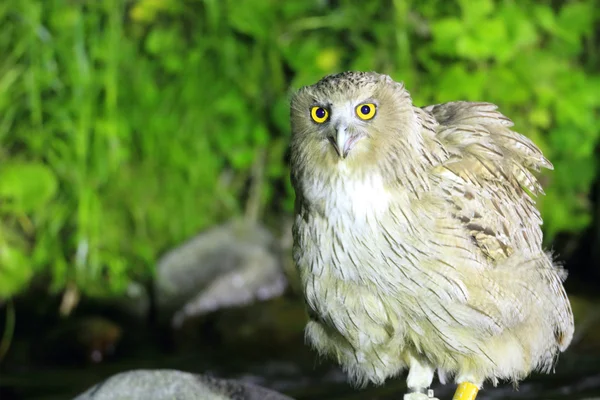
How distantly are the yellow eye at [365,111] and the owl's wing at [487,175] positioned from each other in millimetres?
328

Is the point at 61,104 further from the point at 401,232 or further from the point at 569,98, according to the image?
the point at 401,232

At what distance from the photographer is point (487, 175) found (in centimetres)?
382

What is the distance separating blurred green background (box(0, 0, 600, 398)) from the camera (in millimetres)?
6867

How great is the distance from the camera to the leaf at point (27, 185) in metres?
6.95

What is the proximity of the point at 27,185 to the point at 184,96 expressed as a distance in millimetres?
1309

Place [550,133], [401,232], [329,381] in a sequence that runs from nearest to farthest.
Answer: [401,232] → [329,381] → [550,133]

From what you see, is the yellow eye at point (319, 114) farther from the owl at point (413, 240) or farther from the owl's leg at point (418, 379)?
the owl's leg at point (418, 379)

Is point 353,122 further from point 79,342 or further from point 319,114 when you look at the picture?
point 79,342

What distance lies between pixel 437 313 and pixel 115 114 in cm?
400

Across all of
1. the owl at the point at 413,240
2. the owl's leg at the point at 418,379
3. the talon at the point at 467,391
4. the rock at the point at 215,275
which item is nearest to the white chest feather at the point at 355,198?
the owl at the point at 413,240

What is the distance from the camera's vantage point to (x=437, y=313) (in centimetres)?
363

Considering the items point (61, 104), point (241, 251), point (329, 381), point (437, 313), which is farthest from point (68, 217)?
point (437, 313)

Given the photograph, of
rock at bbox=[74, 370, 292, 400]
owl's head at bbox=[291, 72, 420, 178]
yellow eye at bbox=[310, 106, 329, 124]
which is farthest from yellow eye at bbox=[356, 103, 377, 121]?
rock at bbox=[74, 370, 292, 400]

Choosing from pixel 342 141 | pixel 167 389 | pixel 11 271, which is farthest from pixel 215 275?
pixel 342 141
